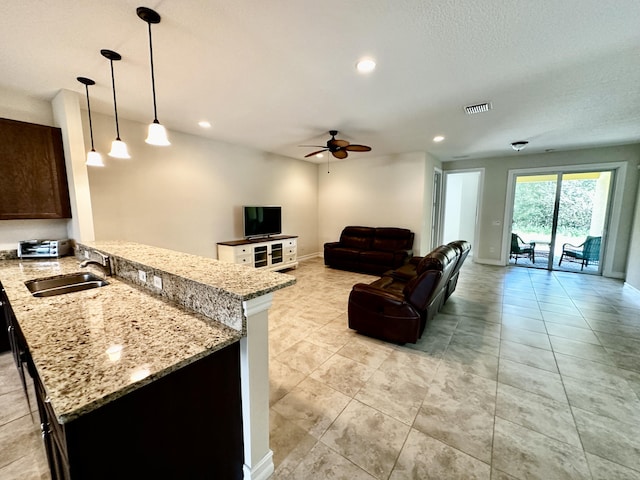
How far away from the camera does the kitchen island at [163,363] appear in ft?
2.81

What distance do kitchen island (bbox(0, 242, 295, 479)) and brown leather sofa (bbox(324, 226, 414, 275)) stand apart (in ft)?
13.7

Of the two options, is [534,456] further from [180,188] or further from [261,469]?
[180,188]

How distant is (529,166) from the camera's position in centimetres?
586

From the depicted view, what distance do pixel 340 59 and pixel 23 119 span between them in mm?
3311

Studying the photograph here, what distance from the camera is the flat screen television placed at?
518 centimetres

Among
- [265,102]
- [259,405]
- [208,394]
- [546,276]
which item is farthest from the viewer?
[546,276]

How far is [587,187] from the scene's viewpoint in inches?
215

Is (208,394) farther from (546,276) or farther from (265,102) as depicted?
(546,276)

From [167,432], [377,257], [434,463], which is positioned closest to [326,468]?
[434,463]

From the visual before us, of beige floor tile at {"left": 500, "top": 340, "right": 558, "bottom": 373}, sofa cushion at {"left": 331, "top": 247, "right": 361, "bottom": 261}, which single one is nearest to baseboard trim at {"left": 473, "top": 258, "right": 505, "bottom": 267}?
sofa cushion at {"left": 331, "top": 247, "right": 361, "bottom": 261}

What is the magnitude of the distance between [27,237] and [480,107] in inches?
207

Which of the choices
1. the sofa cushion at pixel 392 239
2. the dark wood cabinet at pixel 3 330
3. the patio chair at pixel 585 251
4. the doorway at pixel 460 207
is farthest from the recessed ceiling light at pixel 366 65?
the patio chair at pixel 585 251

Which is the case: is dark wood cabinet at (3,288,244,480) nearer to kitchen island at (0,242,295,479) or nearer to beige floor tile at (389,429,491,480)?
kitchen island at (0,242,295,479)

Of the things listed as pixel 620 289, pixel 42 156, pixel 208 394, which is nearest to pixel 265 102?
pixel 42 156
